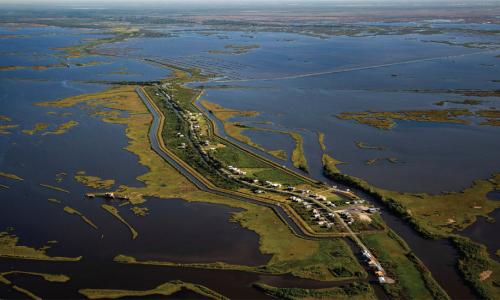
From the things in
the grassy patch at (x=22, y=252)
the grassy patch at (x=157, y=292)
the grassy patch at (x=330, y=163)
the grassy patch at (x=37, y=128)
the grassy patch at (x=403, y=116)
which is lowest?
the grassy patch at (x=157, y=292)

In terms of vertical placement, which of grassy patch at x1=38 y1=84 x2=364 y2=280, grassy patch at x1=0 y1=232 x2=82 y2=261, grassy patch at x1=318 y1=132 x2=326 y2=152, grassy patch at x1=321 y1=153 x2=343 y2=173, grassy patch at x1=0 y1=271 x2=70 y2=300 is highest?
grassy patch at x1=318 y1=132 x2=326 y2=152

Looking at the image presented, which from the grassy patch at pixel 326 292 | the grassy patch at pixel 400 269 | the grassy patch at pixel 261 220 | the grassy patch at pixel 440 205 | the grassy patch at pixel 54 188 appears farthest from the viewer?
the grassy patch at pixel 54 188

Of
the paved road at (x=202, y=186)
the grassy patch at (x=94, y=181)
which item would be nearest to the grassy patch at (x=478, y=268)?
the paved road at (x=202, y=186)

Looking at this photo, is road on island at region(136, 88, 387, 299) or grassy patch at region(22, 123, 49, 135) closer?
road on island at region(136, 88, 387, 299)

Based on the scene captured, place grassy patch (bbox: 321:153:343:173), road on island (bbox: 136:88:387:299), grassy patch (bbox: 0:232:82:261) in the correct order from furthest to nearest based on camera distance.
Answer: grassy patch (bbox: 321:153:343:173) → road on island (bbox: 136:88:387:299) → grassy patch (bbox: 0:232:82:261)

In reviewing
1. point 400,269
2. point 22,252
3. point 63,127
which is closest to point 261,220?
point 400,269

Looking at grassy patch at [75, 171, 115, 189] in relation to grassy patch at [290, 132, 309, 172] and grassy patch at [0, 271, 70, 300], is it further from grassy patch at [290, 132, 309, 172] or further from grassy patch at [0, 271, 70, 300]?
grassy patch at [290, 132, 309, 172]

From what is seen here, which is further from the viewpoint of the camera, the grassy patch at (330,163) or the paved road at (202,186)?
the grassy patch at (330,163)

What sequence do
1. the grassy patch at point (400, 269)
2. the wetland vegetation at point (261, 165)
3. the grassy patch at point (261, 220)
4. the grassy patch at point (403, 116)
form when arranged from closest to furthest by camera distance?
the grassy patch at point (400, 269) → the wetland vegetation at point (261, 165) → the grassy patch at point (261, 220) → the grassy patch at point (403, 116)

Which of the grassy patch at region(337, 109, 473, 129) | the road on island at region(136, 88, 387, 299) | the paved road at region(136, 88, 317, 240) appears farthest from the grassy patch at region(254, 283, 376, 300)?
the grassy patch at region(337, 109, 473, 129)

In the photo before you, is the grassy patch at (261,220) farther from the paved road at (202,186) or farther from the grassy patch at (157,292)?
the grassy patch at (157,292)

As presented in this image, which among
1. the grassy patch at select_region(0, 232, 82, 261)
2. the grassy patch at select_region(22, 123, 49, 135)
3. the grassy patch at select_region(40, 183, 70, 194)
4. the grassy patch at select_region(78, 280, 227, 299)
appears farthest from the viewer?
the grassy patch at select_region(22, 123, 49, 135)
